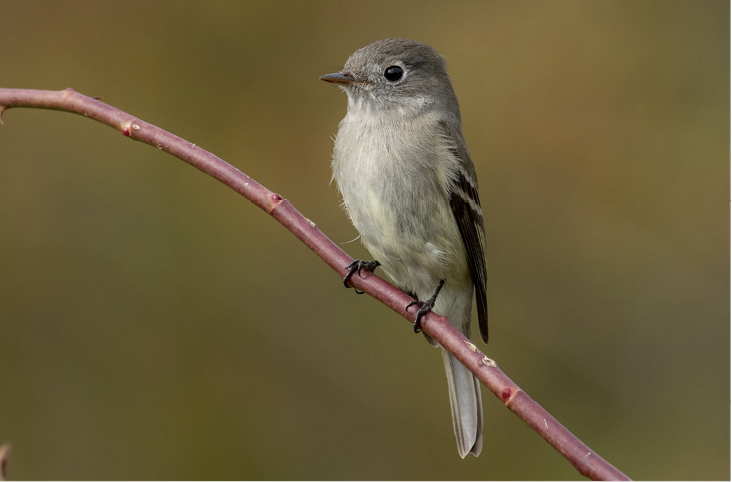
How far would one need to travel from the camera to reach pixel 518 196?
5.38m

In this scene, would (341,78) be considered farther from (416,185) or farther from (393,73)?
(416,185)

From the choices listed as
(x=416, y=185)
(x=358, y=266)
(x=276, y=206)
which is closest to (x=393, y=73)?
(x=416, y=185)

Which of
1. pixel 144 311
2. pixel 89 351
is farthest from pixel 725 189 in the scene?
pixel 89 351

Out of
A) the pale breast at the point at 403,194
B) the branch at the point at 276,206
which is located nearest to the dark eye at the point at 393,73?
the pale breast at the point at 403,194

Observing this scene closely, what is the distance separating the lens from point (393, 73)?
3.99 meters

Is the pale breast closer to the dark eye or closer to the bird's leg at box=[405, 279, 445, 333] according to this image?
the bird's leg at box=[405, 279, 445, 333]

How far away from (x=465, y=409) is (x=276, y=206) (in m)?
1.66

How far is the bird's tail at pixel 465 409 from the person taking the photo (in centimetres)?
364

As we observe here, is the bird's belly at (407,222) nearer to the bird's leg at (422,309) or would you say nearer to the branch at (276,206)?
the bird's leg at (422,309)

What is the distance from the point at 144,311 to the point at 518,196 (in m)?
2.48

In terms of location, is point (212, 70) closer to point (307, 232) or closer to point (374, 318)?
point (374, 318)

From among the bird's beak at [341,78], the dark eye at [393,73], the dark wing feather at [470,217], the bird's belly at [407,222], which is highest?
the dark eye at [393,73]

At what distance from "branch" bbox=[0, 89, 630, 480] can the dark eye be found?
4.84 feet

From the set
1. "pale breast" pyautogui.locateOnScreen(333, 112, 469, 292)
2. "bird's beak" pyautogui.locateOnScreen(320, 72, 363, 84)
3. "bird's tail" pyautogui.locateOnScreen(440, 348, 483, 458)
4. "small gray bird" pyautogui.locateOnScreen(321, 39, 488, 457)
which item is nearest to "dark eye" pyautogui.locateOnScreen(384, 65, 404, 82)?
"small gray bird" pyautogui.locateOnScreen(321, 39, 488, 457)
